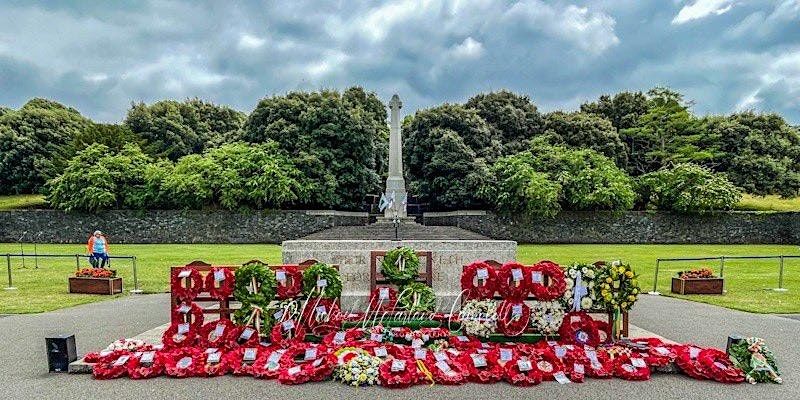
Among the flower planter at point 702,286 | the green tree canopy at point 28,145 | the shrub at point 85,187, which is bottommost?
the flower planter at point 702,286

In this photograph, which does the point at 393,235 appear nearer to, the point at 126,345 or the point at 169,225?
the point at 126,345

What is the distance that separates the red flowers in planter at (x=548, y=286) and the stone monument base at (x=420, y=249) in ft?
8.04

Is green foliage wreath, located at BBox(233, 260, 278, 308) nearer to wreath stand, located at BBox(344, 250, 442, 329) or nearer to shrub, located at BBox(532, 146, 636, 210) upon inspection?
wreath stand, located at BBox(344, 250, 442, 329)

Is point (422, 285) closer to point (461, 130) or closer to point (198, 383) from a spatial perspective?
point (198, 383)

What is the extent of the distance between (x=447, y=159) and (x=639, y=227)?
11392 millimetres

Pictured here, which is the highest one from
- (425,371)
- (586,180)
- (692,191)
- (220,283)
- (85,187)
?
(586,180)

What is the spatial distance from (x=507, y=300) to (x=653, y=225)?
25889mm

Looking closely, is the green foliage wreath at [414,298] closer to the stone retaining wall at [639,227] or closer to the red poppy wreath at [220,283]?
the red poppy wreath at [220,283]

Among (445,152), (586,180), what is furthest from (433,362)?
(586,180)

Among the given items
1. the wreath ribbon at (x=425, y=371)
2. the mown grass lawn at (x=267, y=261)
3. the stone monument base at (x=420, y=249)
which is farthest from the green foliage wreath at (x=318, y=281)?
the mown grass lawn at (x=267, y=261)

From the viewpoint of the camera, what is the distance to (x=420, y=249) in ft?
Answer: 31.6

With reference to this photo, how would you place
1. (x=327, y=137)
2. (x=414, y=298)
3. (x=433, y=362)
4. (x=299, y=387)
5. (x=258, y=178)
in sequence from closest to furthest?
(x=299, y=387)
(x=433, y=362)
(x=414, y=298)
(x=258, y=178)
(x=327, y=137)

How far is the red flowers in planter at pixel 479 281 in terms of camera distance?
7176mm

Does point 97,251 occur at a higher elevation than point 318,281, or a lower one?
lower
